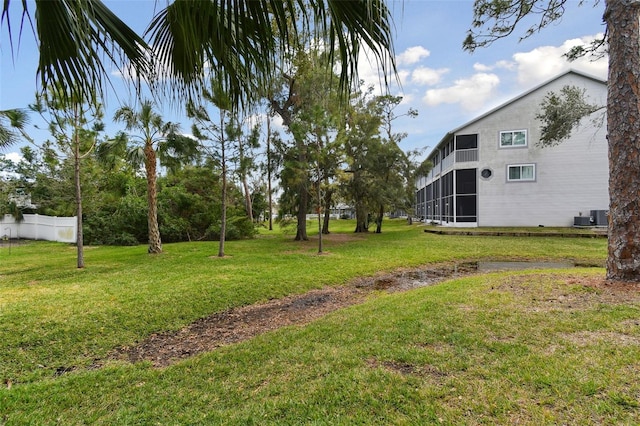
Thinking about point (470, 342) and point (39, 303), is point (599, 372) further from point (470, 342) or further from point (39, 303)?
point (39, 303)

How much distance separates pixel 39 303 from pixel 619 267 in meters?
9.89

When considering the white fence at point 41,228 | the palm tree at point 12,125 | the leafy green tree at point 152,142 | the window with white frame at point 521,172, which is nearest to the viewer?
the palm tree at point 12,125

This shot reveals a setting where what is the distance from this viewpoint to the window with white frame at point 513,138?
2066cm

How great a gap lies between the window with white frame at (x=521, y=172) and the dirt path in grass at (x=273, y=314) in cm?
1711

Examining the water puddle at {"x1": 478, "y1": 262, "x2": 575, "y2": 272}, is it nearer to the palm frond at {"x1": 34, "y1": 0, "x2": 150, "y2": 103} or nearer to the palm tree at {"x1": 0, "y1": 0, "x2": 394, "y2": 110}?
the palm tree at {"x1": 0, "y1": 0, "x2": 394, "y2": 110}

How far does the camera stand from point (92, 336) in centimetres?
446

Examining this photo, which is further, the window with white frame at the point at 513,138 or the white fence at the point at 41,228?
the window with white frame at the point at 513,138

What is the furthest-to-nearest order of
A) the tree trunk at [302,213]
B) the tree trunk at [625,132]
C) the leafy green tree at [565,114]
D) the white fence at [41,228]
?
the tree trunk at [302,213] → the white fence at [41,228] → the leafy green tree at [565,114] → the tree trunk at [625,132]

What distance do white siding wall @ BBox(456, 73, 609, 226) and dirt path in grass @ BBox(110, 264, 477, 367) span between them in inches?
608

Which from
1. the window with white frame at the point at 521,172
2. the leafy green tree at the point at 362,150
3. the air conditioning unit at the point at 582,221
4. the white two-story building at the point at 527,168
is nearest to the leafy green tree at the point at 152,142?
the leafy green tree at the point at 362,150

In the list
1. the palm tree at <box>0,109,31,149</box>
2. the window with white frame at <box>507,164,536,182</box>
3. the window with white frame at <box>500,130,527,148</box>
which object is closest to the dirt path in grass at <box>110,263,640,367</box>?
the palm tree at <box>0,109,31,149</box>

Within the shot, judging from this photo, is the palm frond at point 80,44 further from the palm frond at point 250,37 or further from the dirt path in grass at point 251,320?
the dirt path in grass at point 251,320

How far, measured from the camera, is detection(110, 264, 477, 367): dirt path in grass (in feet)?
13.5

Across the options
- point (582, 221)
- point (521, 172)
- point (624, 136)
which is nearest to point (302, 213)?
point (624, 136)
